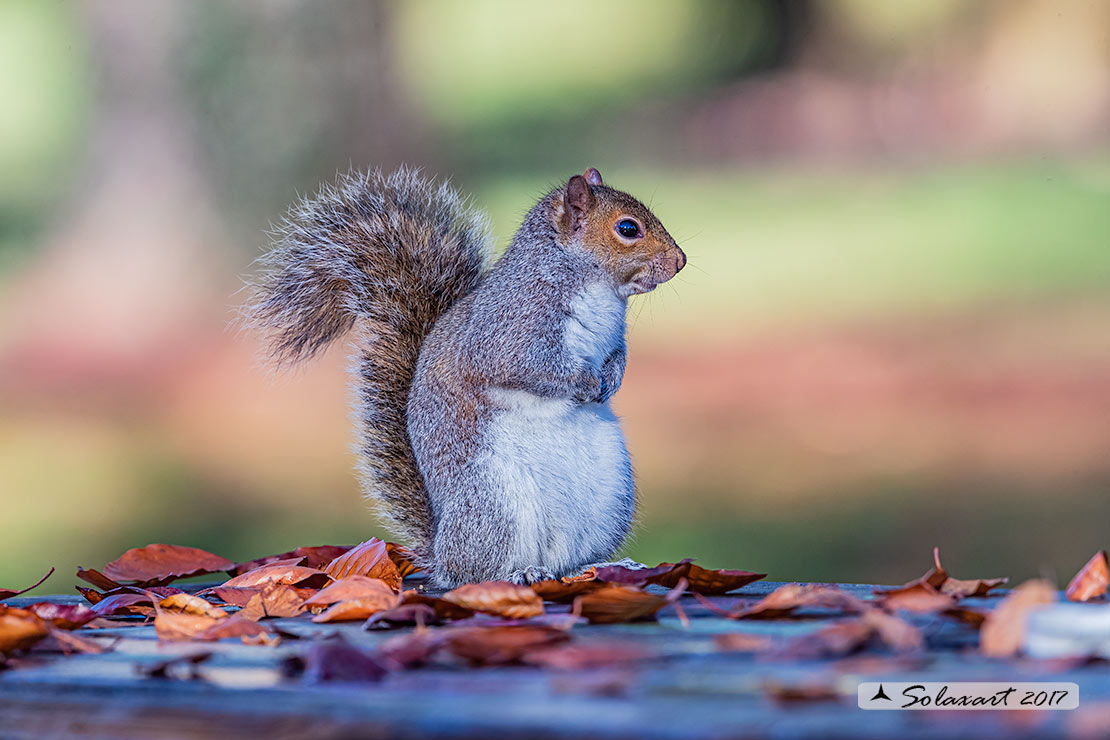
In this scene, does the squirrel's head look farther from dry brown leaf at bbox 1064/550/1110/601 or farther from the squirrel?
dry brown leaf at bbox 1064/550/1110/601

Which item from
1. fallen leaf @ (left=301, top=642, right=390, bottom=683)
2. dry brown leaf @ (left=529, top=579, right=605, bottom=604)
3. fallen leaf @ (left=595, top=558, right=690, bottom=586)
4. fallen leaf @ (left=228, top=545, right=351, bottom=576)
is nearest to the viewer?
fallen leaf @ (left=301, top=642, right=390, bottom=683)

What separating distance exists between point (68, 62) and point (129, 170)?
0.43m

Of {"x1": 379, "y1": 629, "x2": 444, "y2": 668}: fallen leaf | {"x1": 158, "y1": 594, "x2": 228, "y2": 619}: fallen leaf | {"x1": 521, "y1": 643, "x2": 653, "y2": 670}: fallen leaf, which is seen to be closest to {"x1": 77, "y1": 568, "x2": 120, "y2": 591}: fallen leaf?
{"x1": 158, "y1": 594, "x2": 228, "y2": 619}: fallen leaf

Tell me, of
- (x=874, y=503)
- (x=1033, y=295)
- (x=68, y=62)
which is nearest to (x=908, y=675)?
(x=874, y=503)

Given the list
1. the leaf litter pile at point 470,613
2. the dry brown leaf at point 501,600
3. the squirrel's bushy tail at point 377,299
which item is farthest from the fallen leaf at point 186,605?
the squirrel's bushy tail at point 377,299

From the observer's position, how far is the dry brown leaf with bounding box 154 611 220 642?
144 centimetres

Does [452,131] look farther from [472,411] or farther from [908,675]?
[908,675]

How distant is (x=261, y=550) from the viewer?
3.67 m

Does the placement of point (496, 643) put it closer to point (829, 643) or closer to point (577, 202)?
point (829, 643)

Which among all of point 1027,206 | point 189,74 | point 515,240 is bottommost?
point 515,240

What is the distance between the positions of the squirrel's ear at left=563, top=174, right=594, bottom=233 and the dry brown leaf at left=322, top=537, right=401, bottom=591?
58 centimetres

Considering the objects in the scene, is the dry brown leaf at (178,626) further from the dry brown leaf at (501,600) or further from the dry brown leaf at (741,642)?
the dry brown leaf at (741,642)

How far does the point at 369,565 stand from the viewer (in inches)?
72.4

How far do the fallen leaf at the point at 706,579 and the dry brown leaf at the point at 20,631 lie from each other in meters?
0.78
